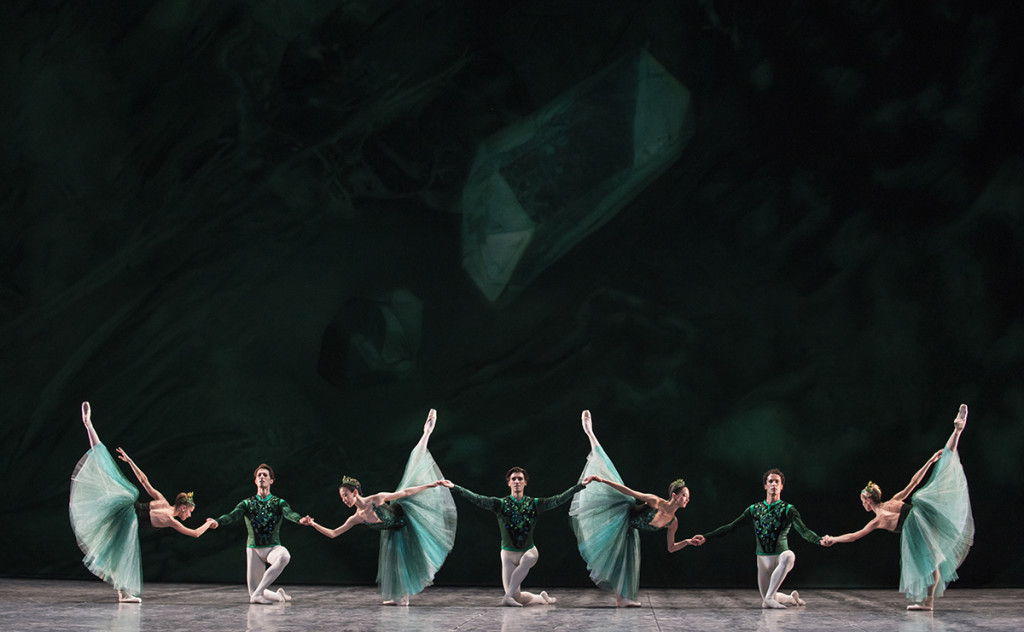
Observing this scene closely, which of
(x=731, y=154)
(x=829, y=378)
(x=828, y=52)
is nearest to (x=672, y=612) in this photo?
(x=829, y=378)

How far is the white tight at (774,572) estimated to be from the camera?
7.48 metres

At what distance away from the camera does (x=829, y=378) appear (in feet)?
32.6

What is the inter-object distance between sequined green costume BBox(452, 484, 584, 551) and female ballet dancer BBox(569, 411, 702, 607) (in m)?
0.17

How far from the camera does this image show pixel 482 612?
7.10m

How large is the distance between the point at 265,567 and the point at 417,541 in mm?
1189

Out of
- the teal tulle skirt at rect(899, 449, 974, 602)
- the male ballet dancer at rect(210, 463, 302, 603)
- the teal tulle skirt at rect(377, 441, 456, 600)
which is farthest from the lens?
the male ballet dancer at rect(210, 463, 302, 603)

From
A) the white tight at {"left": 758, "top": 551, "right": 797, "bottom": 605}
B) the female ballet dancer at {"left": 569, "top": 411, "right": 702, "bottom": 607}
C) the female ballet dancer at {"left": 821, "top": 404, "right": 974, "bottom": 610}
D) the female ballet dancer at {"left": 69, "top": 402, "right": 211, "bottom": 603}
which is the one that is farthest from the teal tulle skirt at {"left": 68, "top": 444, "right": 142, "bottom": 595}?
the female ballet dancer at {"left": 821, "top": 404, "right": 974, "bottom": 610}

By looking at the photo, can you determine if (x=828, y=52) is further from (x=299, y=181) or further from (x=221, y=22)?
(x=221, y=22)

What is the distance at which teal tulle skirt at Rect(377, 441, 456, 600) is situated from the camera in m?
7.58

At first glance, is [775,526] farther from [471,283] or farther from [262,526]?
[471,283]

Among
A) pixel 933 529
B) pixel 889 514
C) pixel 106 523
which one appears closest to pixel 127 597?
pixel 106 523

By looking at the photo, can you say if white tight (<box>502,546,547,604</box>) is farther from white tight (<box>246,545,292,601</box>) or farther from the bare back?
the bare back

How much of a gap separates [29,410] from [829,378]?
Answer: 7.58 metres

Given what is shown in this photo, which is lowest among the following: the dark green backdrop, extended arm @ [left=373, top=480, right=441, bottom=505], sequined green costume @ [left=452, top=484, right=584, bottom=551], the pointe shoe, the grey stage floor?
the grey stage floor
